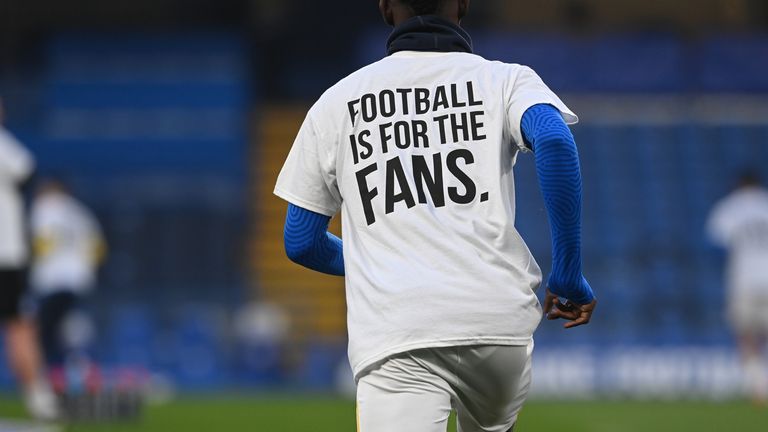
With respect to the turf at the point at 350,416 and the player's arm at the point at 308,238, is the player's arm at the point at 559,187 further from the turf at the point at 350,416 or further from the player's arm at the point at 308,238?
the turf at the point at 350,416

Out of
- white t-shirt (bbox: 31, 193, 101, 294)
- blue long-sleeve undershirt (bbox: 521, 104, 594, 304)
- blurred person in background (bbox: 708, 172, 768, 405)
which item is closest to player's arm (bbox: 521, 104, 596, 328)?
blue long-sleeve undershirt (bbox: 521, 104, 594, 304)

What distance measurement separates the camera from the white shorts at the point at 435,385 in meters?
3.19

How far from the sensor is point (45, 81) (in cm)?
2034

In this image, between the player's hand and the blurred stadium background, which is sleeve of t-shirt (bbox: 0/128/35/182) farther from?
the blurred stadium background

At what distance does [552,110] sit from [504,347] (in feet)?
1.78

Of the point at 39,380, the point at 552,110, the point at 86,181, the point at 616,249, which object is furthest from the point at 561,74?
the point at 552,110

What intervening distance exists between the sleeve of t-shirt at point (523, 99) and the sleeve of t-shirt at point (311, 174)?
44 cm

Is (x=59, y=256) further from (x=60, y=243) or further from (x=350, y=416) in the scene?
(x=350, y=416)

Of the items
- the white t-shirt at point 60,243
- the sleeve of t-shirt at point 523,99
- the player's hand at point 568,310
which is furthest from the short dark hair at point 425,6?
the white t-shirt at point 60,243

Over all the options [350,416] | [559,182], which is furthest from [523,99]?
[350,416]

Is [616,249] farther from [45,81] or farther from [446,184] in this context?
[446,184]

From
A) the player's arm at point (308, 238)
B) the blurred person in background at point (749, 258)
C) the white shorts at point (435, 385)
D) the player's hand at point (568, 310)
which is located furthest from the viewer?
the blurred person in background at point (749, 258)

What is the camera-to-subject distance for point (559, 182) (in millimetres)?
3234

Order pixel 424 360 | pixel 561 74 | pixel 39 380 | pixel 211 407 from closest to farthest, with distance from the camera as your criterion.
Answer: pixel 424 360
pixel 39 380
pixel 211 407
pixel 561 74
